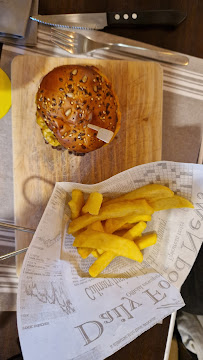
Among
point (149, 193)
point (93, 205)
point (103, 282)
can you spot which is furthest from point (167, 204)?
point (103, 282)

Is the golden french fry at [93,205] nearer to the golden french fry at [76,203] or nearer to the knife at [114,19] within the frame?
the golden french fry at [76,203]

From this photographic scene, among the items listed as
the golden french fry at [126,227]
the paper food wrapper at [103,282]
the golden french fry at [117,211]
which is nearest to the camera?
the paper food wrapper at [103,282]

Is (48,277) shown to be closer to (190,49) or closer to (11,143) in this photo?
(11,143)

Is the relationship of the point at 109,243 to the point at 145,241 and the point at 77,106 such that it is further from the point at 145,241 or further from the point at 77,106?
the point at 77,106

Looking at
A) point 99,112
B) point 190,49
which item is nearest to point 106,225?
point 99,112

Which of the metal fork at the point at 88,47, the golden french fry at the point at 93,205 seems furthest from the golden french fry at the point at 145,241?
the metal fork at the point at 88,47

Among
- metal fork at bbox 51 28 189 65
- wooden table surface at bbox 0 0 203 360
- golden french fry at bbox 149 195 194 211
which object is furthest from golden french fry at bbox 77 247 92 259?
metal fork at bbox 51 28 189 65
